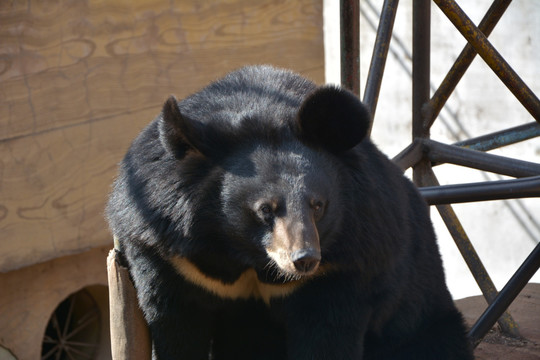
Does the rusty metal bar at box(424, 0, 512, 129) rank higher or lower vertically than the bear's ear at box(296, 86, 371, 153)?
higher

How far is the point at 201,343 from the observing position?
3504mm

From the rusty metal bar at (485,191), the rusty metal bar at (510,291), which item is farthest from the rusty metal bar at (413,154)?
the rusty metal bar at (510,291)

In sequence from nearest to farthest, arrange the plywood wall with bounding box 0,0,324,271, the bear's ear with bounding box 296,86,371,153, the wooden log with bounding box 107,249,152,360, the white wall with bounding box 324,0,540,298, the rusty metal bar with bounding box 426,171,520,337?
the bear's ear with bounding box 296,86,371,153 → the wooden log with bounding box 107,249,152,360 → the rusty metal bar with bounding box 426,171,520,337 → the plywood wall with bounding box 0,0,324,271 → the white wall with bounding box 324,0,540,298

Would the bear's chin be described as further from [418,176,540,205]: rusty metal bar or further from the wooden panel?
the wooden panel

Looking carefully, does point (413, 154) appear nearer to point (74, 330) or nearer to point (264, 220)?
point (264, 220)

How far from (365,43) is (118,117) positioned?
9.46 ft

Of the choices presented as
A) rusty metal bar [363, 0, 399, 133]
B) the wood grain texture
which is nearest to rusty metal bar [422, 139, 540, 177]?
rusty metal bar [363, 0, 399, 133]

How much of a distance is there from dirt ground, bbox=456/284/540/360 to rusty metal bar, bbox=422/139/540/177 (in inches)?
45.0

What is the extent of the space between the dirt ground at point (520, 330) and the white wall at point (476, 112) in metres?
0.97

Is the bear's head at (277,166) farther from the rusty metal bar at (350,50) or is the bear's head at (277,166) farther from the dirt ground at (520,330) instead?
the dirt ground at (520,330)

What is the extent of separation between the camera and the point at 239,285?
3.47 metres

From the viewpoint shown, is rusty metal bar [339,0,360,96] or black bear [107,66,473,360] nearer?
black bear [107,66,473,360]

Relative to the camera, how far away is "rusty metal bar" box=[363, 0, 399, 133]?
15.1ft

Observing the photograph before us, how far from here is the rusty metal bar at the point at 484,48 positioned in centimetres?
426
